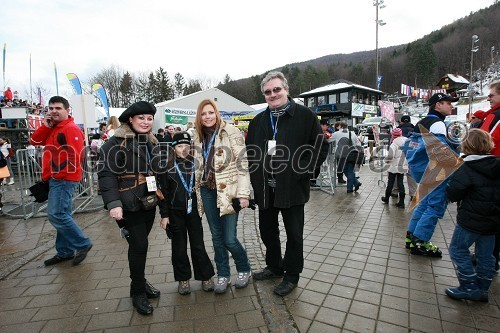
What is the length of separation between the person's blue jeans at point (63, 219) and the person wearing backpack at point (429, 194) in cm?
442

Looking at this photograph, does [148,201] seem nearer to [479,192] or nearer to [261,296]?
[261,296]

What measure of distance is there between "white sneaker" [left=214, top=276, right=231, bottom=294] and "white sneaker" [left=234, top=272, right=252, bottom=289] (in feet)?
0.32

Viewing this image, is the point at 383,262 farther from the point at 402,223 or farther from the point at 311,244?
the point at 402,223

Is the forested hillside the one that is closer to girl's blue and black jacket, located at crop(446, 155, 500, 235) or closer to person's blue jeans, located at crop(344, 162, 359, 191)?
person's blue jeans, located at crop(344, 162, 359, 191)

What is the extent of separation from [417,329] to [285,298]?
1.14 metres

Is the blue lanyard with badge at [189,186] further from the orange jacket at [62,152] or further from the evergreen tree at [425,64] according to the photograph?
the evergreen tree at [425,64]

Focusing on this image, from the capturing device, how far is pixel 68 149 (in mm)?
3727

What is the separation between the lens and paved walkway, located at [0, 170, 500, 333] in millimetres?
2488

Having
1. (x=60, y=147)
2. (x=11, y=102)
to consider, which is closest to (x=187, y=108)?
(x=11, y=102)

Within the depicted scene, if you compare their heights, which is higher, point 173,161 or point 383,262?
point 173,161

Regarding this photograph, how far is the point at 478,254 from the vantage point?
9.23 ft

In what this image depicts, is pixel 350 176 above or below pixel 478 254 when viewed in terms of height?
above

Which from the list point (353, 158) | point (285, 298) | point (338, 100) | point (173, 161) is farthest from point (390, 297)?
point (338, 100)

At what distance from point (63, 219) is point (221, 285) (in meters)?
2.26
